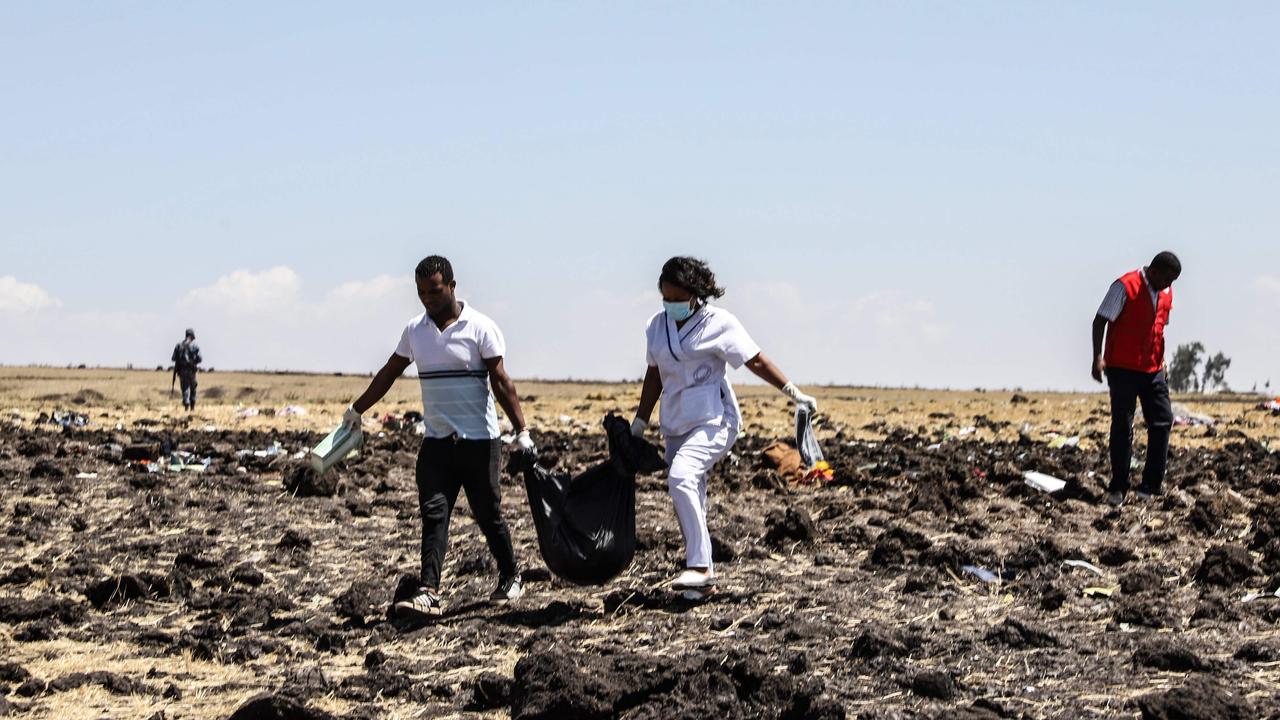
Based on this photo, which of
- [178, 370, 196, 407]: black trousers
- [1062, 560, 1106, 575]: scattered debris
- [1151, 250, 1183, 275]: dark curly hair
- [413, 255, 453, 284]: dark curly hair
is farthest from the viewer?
[178, 370, 196, 407]: black trousers

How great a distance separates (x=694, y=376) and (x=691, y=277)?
49cm

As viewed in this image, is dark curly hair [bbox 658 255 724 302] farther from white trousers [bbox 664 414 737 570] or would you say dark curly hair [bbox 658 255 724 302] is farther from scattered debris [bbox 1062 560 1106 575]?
scattered debris [bbox 1062 560 1106 575]

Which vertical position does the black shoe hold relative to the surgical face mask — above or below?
below

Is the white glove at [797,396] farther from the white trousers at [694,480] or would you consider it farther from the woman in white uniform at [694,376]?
the white trousers at [694,480]

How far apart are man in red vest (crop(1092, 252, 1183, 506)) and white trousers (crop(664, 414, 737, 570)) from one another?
4540 millimetres

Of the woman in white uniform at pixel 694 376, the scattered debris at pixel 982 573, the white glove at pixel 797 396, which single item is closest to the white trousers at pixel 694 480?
the woman in white uniform at pixel 694 376

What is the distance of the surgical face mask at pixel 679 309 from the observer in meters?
7.87

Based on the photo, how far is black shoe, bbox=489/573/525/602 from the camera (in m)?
8.25

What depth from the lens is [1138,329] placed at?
1159 cm

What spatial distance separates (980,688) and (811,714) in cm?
81

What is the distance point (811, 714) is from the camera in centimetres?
571

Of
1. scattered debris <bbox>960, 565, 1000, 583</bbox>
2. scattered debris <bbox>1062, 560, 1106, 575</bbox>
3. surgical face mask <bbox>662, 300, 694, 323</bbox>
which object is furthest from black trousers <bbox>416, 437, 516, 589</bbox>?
scattered debris <bbox>1062, 560, 1106, 575</bbox>

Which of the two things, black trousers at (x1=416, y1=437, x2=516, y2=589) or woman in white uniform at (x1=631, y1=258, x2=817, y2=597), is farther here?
black trousers at (x1=416, y1=437, x2=516, y2=589)

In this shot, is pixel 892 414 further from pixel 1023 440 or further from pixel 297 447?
pixel 297 447
